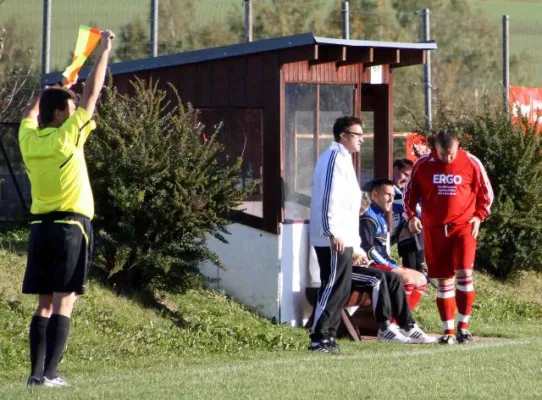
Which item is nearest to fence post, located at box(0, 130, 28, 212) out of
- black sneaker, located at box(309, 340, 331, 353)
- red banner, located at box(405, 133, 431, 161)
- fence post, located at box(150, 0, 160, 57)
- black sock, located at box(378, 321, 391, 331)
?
fence post, located at box(150, 0, 160, 57)

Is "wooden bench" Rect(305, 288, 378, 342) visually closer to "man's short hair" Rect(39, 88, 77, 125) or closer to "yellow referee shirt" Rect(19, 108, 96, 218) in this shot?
"yellow referee shirt" Rect(19, 108, 96, 218)

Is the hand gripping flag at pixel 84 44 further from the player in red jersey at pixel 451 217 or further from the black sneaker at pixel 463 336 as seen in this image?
the black sneaker at pixel 463 336

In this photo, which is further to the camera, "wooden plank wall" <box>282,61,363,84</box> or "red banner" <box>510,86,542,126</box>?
"red banner" <box>510,86,542,126</box>

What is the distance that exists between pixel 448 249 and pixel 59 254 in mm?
5023

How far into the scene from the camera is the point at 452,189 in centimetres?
1194

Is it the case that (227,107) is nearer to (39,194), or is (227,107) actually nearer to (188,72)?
A: (188,72)

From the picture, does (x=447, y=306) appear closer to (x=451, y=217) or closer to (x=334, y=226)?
(x=451, y=217)

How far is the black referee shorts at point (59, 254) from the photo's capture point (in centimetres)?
817

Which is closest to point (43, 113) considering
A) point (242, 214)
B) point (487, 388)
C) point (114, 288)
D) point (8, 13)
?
point (487, 388)

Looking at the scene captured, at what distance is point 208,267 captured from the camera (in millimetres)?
13891

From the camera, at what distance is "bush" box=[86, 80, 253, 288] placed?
1210 cm

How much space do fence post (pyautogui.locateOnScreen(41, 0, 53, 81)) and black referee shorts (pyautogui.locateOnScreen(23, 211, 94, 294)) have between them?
9.26m

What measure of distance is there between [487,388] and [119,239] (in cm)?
512

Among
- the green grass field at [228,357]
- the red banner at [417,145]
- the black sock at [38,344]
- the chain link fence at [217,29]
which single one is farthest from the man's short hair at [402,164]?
the black sock at [38,344]
